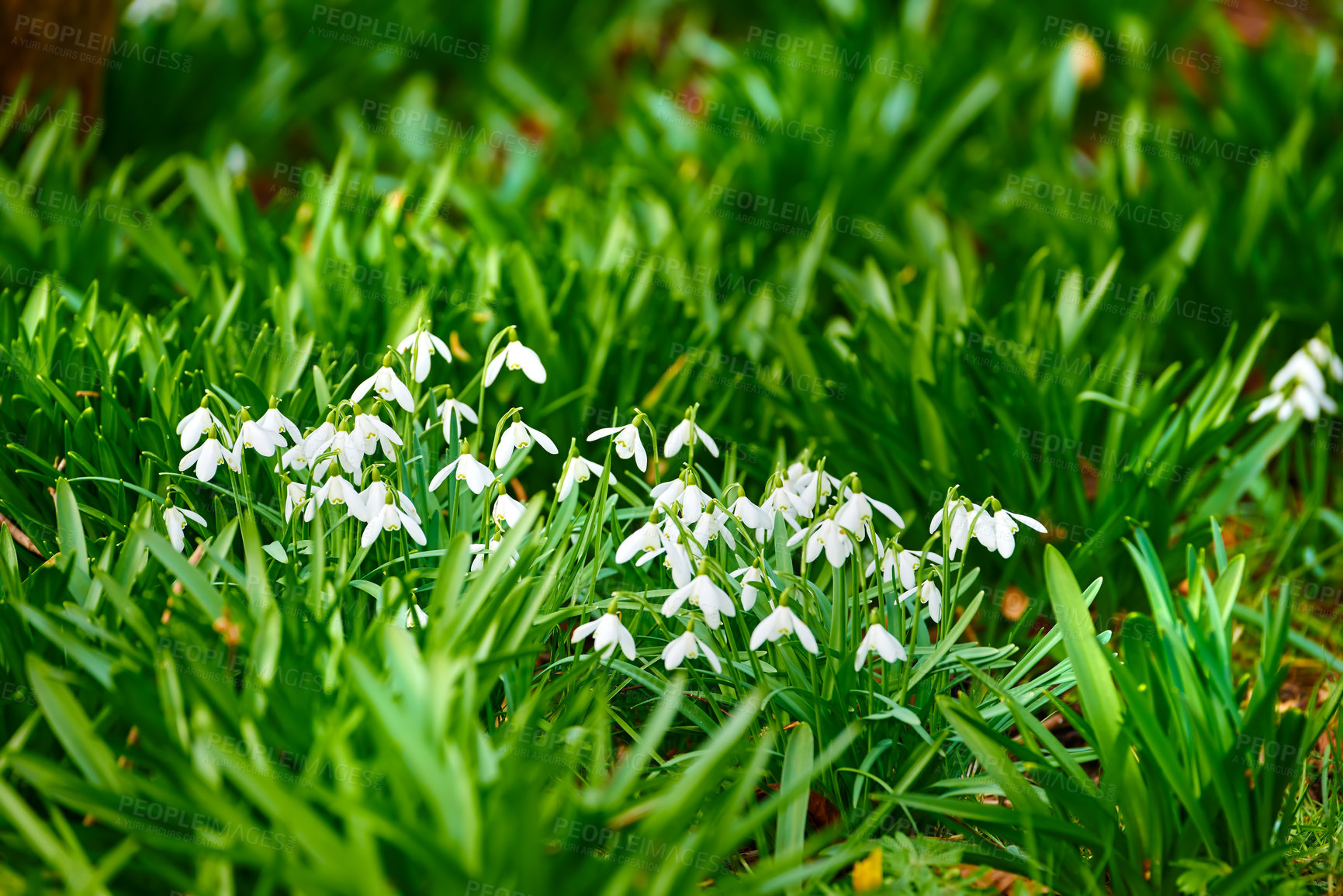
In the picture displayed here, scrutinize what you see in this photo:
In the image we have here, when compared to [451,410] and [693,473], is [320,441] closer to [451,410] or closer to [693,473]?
[451,410]

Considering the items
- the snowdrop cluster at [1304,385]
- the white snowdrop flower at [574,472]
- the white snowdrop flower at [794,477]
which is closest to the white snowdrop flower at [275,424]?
the white snowdrop flower at [574,472]

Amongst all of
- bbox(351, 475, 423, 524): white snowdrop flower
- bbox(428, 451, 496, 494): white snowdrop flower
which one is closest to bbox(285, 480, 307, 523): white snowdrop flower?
bbox(351, 475, 423, 524): white snowdrop flower

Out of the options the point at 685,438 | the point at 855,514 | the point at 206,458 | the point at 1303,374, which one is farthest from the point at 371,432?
the point at 1303,374

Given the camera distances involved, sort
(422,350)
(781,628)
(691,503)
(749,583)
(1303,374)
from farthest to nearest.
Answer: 1. (1303,374)
2. (422,350)
3. (749,583)
4. (691,503)
5. (781,628)

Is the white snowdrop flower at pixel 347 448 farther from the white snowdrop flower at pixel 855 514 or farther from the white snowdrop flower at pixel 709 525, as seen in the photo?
the white snowdrop flower at pixel 855 514

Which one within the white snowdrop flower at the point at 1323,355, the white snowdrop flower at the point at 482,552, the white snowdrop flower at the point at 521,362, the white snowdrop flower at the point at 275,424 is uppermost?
the white snowdrop flower at the point at 1323,355

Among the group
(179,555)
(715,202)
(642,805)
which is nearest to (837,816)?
(642,805)
